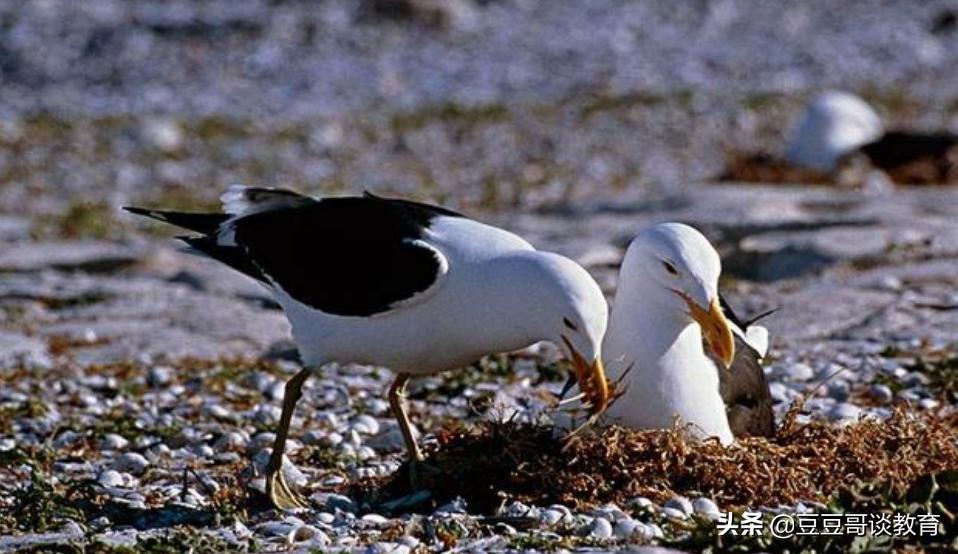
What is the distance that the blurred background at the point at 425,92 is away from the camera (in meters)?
19.4

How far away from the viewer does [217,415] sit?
323 inches

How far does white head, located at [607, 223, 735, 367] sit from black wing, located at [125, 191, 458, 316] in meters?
0.65

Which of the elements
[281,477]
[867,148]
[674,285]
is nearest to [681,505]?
[674,285]

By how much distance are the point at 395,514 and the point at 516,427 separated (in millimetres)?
522

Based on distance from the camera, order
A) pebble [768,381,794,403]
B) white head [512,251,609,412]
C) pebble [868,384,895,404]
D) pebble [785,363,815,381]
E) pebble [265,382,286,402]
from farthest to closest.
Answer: pebble [265,382,286,402] → pebble [785,363,815,381] → pebble [868,384,895,404] → pebble [768,381,794,403] → white head [512,251,609,412]

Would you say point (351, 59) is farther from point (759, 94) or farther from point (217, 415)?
point (217, 415)

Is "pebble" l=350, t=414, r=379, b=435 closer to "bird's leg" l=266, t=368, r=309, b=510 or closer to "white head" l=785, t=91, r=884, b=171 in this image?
"bird's leg" l=266, t=368, r=309, b=510

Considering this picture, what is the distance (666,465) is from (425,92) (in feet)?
61.2

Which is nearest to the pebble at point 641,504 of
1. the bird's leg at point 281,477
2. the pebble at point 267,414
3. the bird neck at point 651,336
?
the bird neck at point 651,336

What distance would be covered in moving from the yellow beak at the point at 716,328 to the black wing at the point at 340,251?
844mm

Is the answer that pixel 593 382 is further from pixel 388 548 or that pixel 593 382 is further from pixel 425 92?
pixel 425 92

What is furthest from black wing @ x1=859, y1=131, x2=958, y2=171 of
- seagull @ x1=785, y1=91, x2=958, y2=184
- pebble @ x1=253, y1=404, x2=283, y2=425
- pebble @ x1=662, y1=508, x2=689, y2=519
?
pebble @ x1=662, y1=508, x2=689, y2=519

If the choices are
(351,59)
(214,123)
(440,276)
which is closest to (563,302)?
(440,276)

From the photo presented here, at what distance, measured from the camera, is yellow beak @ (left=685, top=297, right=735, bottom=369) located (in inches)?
240
